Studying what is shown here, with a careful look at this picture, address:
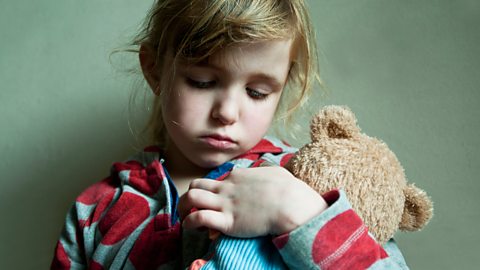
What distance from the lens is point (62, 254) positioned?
30.7 inches

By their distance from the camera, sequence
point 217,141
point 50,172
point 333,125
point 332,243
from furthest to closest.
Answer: point 50,172
point 217,141
point 333,125
point 332,243

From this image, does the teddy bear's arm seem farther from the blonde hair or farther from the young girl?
the blonde hair

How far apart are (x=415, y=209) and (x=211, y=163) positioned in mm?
297

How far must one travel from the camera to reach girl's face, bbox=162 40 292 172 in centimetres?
65

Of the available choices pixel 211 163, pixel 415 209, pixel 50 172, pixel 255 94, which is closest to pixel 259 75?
pixel 255 94

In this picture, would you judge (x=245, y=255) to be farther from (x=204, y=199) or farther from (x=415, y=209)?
(x=415, y=209)

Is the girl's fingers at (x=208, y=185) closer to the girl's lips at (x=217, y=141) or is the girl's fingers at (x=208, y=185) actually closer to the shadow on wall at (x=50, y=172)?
the girl's lips at (x=217, y=141)

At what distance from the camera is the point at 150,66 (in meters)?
0.79

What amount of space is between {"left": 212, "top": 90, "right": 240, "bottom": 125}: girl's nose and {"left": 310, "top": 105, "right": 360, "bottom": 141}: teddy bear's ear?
117 millimetres

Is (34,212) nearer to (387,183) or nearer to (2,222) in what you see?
(2,222)

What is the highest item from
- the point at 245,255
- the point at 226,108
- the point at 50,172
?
the point at 226,108

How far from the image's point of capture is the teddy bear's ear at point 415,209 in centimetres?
58

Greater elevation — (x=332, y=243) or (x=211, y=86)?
(x=211, y=86)

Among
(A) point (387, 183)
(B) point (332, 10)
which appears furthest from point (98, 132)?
(A) point (387, 183)
